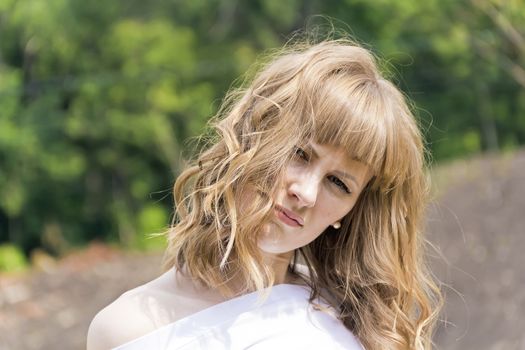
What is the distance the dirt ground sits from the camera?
7305 mm

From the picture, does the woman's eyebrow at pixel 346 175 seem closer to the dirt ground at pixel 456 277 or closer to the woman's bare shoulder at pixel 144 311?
the woman's bare shoulder at pixel 144 311

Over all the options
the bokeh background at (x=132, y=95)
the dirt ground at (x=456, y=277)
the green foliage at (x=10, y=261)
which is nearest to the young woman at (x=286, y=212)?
the dirt ground at (x=456, y=277)

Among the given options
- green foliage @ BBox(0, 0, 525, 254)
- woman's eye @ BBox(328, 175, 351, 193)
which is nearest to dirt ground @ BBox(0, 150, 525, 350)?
woman's eye @ BBox(328, 175, 351, 193)

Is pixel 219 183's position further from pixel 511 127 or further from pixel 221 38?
pixel 221 38

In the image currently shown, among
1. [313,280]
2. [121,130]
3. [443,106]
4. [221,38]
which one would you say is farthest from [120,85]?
[313,280]

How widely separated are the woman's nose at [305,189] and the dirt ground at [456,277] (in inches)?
166

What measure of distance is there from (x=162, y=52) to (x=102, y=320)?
19420mm

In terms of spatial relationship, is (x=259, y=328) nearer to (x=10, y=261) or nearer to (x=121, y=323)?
(x=121, y=323)

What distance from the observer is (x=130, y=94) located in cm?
2059

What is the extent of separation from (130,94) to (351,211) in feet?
62.0

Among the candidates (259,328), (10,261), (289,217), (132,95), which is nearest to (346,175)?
(289,217)

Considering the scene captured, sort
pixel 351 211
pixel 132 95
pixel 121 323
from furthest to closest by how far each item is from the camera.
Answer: pixel 132 95, pixel 351 211, pixel 121 323

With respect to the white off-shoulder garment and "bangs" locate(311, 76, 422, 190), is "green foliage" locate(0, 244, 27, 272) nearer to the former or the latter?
the white off-shoulder garment

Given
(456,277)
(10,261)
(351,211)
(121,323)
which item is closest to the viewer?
(121,323)
